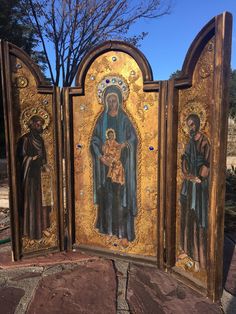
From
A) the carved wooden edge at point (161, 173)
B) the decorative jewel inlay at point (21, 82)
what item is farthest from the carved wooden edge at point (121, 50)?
the decorative jewel inlay at point (21, 82)

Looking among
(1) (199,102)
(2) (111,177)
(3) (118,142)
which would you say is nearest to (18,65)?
(3) (118,142)

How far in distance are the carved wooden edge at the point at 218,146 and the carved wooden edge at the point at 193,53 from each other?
11 centimetres

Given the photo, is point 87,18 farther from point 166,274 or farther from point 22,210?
point 166,274

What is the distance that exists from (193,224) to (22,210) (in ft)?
5.85

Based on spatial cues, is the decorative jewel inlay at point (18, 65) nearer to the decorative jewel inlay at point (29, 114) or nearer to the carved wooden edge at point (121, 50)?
the decorative jewel inlay at point (29, 114)

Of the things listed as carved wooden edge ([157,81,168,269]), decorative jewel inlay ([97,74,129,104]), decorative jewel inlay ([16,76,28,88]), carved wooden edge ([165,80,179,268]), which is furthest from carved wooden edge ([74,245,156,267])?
decorative jewel inlay ([16,76,28,88])

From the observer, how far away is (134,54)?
9.32 ft

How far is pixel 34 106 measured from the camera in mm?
3152

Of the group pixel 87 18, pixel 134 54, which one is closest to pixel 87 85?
pixel 134 54

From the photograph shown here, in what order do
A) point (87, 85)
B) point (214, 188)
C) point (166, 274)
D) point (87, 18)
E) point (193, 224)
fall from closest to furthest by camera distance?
1. point (214, 188)
2. point (193, 224)
3. point (166, 274)
4. point (87, 85)
5. point (87, 18)

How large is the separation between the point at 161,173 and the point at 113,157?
0.55m

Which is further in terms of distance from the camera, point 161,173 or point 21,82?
point 21,82

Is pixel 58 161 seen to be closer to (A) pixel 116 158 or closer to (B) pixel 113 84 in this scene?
(A) pixel 116 158

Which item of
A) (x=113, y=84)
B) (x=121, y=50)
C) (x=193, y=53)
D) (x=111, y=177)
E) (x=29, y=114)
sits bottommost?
(x=111, y=177)
